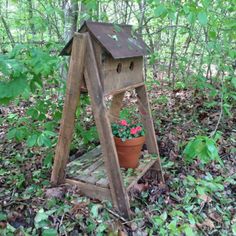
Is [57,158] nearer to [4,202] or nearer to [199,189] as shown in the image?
[4,202]

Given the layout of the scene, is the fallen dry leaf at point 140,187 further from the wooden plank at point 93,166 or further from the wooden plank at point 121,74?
the wooden plank at point 121,74

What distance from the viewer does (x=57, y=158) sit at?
2.33 m

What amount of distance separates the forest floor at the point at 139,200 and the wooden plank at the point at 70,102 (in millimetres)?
178

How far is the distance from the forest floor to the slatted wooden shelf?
0.15 metres

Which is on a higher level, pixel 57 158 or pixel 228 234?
pixel 57 158

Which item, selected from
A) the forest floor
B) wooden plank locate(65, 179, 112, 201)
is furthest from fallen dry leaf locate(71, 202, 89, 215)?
wooden plank locate(65, 179, 112, 201)

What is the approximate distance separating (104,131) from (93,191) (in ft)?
1.85

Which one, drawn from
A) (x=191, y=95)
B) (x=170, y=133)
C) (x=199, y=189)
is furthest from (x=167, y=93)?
(x=199, y=189)

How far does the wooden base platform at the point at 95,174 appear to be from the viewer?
2.30 meters

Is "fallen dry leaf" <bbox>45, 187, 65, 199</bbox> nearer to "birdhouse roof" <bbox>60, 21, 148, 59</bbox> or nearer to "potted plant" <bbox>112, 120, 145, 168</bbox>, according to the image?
"potted plant" <bbox>112, 120, 145, 168</bbox>

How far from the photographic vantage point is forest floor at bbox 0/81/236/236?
2107mm

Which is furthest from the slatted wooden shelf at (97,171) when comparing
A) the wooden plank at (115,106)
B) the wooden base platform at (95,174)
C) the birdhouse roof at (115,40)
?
the birdhouse roof at (115,40)

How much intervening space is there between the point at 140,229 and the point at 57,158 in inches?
33.9

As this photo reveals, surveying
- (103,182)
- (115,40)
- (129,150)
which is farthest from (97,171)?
(115,40)
